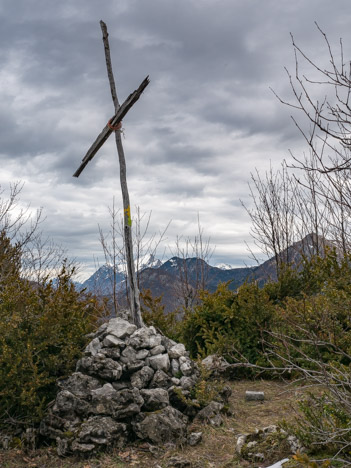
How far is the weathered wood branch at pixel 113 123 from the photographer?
553 cm

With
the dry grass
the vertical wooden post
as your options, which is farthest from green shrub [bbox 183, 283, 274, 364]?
the dry grass

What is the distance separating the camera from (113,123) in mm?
5957

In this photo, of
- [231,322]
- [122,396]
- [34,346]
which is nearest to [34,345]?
[34,346]

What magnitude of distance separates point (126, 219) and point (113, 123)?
1.41 metres

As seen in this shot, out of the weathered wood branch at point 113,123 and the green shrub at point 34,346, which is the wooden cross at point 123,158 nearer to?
the weathered wood branch at point 113,123

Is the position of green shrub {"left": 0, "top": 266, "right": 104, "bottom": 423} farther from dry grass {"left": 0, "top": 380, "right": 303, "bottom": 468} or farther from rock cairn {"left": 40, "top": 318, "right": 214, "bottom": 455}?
dry grass {"left": 0, "top": 380, "right": 303, "bottom": 468}

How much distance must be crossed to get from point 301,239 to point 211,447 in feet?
26.4

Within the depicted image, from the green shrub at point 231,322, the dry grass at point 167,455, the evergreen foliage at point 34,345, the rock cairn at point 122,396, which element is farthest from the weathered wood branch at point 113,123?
the dry grass at point 167,455

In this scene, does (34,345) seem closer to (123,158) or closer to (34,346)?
(34,346)

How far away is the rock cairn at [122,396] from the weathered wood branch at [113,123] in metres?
2.59

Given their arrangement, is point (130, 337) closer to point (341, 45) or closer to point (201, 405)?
point (201, 405)

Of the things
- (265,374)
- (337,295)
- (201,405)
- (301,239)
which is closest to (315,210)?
(301,239)

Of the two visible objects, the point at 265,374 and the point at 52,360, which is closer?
the point at 52,360

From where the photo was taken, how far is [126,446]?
14.7 feet
